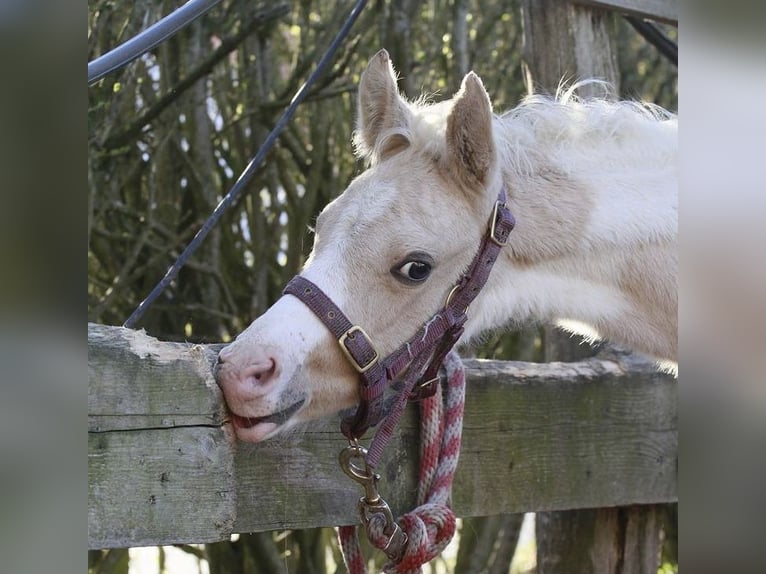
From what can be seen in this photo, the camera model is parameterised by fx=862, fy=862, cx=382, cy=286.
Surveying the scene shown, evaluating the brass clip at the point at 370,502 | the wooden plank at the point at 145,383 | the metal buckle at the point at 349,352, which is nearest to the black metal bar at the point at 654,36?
the metal buckle at the point at 349,352

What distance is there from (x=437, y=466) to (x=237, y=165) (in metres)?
2.44

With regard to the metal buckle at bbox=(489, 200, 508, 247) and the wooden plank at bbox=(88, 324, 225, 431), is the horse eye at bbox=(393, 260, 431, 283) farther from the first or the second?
the wooden plank at bbox=(88, 324, 225, 431)

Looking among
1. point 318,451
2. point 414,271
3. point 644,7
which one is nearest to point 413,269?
point 414,271

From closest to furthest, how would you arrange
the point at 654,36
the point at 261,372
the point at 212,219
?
the point at 261,372
the point at 212,219
the point at 654,36

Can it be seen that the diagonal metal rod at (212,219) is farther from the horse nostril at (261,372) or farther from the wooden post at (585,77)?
the wooden post at (585,77)

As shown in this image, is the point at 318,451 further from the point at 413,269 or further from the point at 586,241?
the point at 586,241

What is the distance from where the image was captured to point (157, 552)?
13.9ft

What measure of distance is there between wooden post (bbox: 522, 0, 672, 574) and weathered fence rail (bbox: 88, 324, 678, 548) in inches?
7.4

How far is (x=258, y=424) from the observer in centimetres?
156

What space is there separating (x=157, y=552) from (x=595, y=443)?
105 inches

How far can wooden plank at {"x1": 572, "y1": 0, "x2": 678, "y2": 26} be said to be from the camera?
8.27 ft

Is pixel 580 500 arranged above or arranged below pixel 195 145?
below
